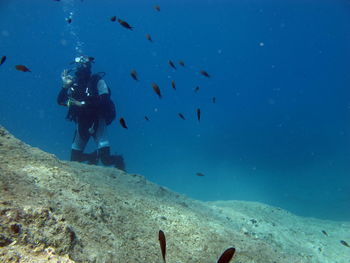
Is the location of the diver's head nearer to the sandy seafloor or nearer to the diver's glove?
the diver's glove

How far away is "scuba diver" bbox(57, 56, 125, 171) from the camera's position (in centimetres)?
767

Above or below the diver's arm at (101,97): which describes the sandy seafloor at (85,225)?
below

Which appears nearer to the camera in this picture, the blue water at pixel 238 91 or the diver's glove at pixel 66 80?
the diver's glove at pixel 66 80

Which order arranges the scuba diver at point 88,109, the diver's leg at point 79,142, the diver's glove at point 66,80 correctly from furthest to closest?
the diver's leg at point 79,142 → the scuba diver at point 88,109 → the diver's glove at point 66,80

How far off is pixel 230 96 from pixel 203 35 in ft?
57.1

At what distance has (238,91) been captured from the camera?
2415 inches

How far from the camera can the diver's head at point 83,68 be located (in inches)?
323

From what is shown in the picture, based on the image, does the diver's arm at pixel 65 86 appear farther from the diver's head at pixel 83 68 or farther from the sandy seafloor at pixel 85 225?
the sandy seafloor at pixel 85 225

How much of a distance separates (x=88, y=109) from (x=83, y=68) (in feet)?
5.29

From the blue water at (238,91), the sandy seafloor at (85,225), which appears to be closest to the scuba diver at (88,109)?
the sandy seafloor at (85,225)

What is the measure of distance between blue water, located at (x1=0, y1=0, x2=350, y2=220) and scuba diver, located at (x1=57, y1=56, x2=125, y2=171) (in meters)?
21.7

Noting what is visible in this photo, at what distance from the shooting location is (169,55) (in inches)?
2916

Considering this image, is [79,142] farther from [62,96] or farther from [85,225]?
[85,225]

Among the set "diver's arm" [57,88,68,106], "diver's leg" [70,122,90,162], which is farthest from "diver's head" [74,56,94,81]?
"diver's leg" [70,122,90,162]
